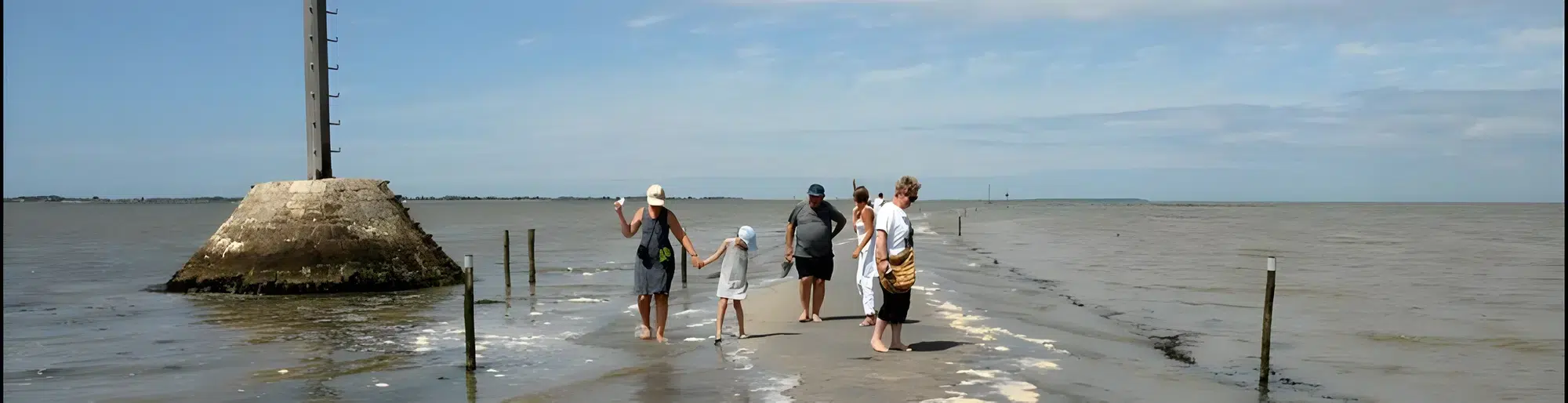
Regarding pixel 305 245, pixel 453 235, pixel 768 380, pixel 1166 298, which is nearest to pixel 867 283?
pixel 768 380

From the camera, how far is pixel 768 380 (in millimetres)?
9969

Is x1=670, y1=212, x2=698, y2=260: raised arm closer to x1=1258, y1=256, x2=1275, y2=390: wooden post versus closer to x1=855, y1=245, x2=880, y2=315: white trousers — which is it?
x1=855, y1=245, x2=880, y2=315: white trousers

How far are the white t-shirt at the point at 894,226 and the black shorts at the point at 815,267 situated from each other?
2.77 metres

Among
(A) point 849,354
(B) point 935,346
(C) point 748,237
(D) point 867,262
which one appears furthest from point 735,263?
(B) point 935,346

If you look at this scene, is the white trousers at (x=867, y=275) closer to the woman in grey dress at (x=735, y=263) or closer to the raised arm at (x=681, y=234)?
the woman in grey dress at (x=735, y=263)

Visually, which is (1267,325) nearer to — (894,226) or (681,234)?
(894,226)

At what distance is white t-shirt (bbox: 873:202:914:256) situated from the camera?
32.8 feet

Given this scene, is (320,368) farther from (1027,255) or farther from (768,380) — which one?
(1027,255)

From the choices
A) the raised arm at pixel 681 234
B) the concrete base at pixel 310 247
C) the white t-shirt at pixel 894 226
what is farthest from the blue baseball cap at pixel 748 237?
the concrete base at pixel 310 247

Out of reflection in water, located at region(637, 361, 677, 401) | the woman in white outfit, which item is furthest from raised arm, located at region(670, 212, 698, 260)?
the woman in white outfit

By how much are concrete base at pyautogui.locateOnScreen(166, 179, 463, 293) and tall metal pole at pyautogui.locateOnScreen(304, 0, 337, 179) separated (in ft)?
2.09

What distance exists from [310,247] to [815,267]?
1196cm

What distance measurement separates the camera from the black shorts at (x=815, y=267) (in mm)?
12875

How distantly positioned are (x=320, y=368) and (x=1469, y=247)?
40.6 meters
